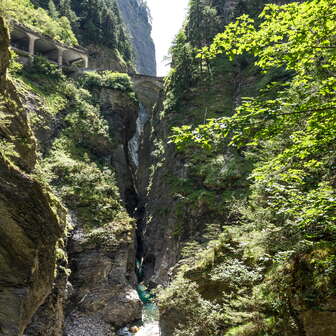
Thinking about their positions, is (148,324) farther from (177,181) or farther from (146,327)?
(177,181)

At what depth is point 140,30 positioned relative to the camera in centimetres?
9950

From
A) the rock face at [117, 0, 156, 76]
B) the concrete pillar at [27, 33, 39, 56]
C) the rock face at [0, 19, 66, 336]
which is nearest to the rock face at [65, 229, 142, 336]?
the rock face at [0, 19, 66, 336]

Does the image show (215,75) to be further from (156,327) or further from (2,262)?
(2,262)

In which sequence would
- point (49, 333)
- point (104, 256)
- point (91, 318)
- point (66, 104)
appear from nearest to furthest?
1. point (49, 333)
2. point (91, 318)
3. point (104, 256)
4. point (66, 104)

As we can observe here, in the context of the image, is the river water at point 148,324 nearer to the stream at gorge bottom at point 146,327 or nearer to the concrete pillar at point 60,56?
the stream at gorge bottom at point 146,327

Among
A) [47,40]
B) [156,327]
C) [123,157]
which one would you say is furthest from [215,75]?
[156,327]

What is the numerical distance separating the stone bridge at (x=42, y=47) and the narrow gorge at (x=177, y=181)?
0.77 feet

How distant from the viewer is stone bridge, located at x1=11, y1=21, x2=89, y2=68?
3347 centimetres

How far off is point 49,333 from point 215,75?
32627mm

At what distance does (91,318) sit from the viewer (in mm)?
18266

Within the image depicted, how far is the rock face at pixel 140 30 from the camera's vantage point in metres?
93.9

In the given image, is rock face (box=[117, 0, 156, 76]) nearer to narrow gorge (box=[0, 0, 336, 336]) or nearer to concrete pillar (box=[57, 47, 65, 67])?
narrow gorge (box=[0, 0, 336, 336])

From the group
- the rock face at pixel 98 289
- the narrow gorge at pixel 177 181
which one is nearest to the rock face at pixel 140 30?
the narrow gorge at pixel 177 181

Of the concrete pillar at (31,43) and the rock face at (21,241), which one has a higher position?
the concrete pillar at (31,43)
